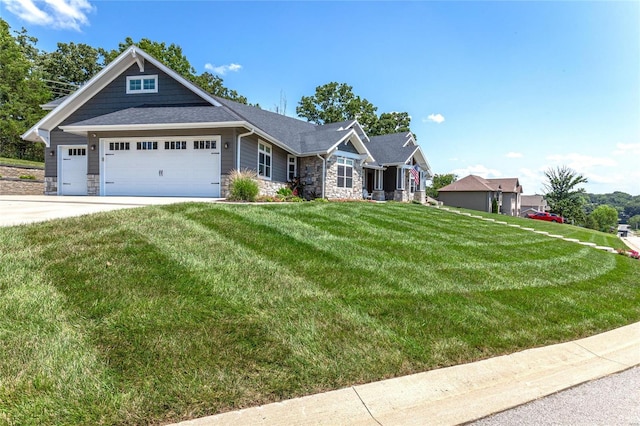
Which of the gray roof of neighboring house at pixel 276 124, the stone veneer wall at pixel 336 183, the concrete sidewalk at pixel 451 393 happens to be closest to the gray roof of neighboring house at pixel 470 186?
the stone veneer wall at pixel 336 183

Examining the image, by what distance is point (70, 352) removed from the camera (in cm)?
260

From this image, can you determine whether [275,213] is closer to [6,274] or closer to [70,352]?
[6,274]

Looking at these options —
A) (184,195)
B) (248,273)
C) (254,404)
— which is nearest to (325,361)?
(254,404)

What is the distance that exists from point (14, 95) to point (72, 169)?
16279mm

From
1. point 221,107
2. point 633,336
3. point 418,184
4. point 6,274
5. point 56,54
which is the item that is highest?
point 56,54

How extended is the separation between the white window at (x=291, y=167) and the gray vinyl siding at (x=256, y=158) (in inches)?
14.8

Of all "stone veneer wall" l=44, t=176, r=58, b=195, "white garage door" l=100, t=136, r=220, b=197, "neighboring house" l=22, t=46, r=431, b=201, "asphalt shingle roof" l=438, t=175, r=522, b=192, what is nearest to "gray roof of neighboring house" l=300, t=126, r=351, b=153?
"neighboring house" l=22, t=46, r=431, b=201

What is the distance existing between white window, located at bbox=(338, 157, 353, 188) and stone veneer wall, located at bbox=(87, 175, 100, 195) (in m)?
12.1

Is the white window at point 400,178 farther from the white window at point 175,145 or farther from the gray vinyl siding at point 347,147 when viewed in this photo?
the white window at point 175,145

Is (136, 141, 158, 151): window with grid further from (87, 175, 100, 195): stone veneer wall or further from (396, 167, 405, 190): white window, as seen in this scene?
(396, 167, 405, 190): white window

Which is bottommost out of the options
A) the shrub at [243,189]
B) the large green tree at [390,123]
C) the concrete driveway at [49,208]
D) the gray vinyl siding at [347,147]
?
the concrete driveway at [49,208]

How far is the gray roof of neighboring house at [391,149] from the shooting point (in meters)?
25.5

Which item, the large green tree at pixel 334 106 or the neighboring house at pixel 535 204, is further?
the neighboring house at pixel 535 204

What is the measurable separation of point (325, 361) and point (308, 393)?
384 millimetres
